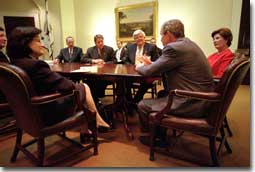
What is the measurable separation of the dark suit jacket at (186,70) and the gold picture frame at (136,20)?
11.7 feet

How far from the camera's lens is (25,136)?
2.39 m

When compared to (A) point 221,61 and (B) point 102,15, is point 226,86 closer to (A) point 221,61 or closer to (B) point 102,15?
(A) point 221,61

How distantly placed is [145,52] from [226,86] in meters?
1.77

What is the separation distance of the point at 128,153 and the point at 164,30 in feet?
3.66

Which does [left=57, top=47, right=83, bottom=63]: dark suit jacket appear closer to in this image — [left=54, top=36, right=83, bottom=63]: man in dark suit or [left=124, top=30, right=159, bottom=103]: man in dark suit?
[left=54, top=36, right=83, bottom=63]: man in dark suit

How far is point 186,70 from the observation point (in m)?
1.71

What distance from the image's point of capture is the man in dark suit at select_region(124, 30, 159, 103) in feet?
9.93

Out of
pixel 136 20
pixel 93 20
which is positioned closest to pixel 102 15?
pixel 93 20

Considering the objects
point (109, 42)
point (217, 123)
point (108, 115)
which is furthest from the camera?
point (109, 42)

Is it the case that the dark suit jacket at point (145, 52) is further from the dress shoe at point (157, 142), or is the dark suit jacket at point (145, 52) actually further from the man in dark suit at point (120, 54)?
the dress shoe at point (157, 142)

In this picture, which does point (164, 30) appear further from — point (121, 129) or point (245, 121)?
point (245, 121)

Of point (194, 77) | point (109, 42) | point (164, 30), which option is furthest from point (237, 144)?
point (109, 42)

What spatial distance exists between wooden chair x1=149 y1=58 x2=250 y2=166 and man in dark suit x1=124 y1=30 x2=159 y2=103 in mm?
1302

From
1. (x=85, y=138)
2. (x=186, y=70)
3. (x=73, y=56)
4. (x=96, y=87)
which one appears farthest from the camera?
(x=73, y=56)
